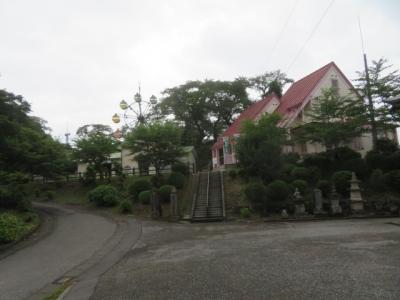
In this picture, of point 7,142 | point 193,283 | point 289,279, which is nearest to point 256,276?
point 289,279

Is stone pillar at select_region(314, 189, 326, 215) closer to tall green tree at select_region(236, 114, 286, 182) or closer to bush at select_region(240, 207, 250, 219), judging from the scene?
tall green tree at select_region(236, 114, 286, 182)

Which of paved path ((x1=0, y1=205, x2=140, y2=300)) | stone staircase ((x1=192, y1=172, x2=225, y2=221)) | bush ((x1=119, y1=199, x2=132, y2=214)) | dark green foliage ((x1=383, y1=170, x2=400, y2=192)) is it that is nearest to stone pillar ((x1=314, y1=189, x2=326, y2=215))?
dark green foliage ((x1=383, y1=170, x2=400, y2=192))

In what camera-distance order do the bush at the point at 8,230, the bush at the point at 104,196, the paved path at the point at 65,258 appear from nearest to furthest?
the paved path at the point at 65,258 < the bush at the point at 8,230 < the bush at the point at 104,196

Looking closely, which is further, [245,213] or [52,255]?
[245,213]

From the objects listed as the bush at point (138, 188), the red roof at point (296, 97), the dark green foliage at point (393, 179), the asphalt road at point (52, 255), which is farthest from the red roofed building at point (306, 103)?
the asphalt road at point (52, 255)

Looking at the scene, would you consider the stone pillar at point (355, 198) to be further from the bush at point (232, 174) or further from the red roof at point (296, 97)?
the red roof at point (296, 97)

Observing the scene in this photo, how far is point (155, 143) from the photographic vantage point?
2214cm

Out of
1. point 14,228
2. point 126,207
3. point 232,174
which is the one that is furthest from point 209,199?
point 14,228

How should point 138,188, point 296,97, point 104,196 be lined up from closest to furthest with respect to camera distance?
1. point 104,196
2. point 138,188
3. point 296,97

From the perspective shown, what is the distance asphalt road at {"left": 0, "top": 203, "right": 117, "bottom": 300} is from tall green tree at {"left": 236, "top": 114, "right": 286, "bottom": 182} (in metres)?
8.76

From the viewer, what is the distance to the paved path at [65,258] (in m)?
6.84

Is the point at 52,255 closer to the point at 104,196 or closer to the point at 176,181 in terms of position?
the point at 104,196

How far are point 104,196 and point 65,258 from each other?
490 inches

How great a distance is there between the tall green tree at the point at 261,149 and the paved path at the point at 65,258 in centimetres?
795
